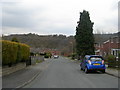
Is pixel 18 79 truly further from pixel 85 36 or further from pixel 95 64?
pixel 85 36

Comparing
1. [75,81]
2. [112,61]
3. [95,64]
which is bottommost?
[75,81]

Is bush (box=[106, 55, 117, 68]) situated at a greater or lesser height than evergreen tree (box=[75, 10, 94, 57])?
lesser

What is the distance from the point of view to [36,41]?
3873 inches

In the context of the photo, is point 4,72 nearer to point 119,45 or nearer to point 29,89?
point 29,89

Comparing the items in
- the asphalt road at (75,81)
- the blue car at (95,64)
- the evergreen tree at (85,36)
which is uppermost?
the evergreen tree at (85,36)

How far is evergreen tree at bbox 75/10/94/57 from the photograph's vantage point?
53.0m

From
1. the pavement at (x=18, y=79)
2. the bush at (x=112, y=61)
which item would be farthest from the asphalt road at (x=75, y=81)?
the bush at (x=112, y=61)

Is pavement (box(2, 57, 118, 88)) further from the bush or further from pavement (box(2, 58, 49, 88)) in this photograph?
the bush

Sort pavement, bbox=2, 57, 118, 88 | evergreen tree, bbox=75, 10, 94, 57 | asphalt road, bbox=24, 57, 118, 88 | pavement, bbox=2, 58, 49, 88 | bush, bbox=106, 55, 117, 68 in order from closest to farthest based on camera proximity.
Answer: pavement, bbox=2, 58, 49, 88
pavement, bbox=2, 57, 118, 88
asphalt road, bbox=24, 57, 118, 88
bush, bbox=106, 55, 117, 68
evergreen tree, bbox=75, 10, 94, 57

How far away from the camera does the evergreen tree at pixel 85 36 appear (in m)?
53.0

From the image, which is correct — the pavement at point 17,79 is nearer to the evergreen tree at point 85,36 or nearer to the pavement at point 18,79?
the pavement at point 18,79

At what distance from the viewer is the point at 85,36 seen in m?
53.4

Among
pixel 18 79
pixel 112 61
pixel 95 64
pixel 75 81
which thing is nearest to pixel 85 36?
pixel 112 61

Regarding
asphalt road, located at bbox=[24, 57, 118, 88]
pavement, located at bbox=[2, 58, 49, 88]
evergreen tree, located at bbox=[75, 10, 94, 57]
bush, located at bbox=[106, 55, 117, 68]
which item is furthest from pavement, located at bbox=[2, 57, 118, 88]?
evergreen tree, located at bbox=[75, 10, 94, 57]
